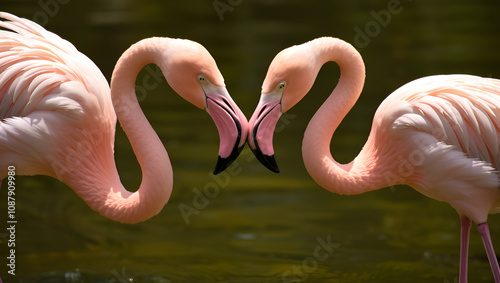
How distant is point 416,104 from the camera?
200 inches

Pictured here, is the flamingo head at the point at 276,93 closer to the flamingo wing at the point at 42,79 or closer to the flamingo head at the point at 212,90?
the flamingo head at the point at 212,90

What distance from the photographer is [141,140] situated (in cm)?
500

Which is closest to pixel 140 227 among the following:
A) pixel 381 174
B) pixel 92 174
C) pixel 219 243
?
pixel 219 243

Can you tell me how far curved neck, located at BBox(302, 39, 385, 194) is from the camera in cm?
508

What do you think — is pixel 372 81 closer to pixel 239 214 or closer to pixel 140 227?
pixel 239 214

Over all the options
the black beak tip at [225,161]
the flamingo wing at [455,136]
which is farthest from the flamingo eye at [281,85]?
the flamingo wing at [455,136]

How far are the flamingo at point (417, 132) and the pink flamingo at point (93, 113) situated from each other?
44 centimetres

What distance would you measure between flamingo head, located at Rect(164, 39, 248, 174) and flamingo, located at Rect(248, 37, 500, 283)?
28cm

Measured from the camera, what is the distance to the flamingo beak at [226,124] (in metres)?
4.76

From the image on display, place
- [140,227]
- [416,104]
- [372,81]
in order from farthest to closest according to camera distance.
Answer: [372,81] < [140,227] < [416,104]

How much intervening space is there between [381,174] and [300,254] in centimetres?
170

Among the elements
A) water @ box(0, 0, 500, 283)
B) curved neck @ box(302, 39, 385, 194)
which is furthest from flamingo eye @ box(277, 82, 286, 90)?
water @ box(0, 0, 500, 283)

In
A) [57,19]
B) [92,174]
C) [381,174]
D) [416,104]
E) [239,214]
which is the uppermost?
[416,104]

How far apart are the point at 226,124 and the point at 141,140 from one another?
0.63 m
